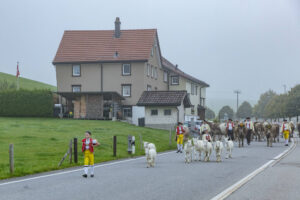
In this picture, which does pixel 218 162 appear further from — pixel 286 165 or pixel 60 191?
pixel 60 191

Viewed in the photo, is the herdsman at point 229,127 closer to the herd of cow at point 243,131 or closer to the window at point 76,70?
the herd of cow at point 243,131

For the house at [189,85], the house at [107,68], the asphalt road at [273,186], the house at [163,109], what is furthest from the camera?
the house at [189,85]

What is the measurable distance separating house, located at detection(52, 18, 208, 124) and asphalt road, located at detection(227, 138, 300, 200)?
142 feet

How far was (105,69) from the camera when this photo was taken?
61688mm

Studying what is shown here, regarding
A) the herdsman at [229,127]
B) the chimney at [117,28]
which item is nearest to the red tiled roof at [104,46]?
the chimney at [117,28]

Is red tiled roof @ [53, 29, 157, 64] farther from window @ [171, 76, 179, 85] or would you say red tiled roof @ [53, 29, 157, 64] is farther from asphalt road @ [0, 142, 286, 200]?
asphalt road @ [0, 142, 286, 200]

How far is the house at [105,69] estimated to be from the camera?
5881cm

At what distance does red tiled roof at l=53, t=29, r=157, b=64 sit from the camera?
6153 centimetres

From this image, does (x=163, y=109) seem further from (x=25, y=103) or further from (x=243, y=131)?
(x=243, y=131)

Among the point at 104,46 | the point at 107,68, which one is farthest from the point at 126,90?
the point at 104,46

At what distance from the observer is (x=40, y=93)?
5538 cm

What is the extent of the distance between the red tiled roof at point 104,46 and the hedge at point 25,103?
7.54m

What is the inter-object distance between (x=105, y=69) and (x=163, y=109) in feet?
31.7

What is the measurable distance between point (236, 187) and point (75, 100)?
1946 inches
